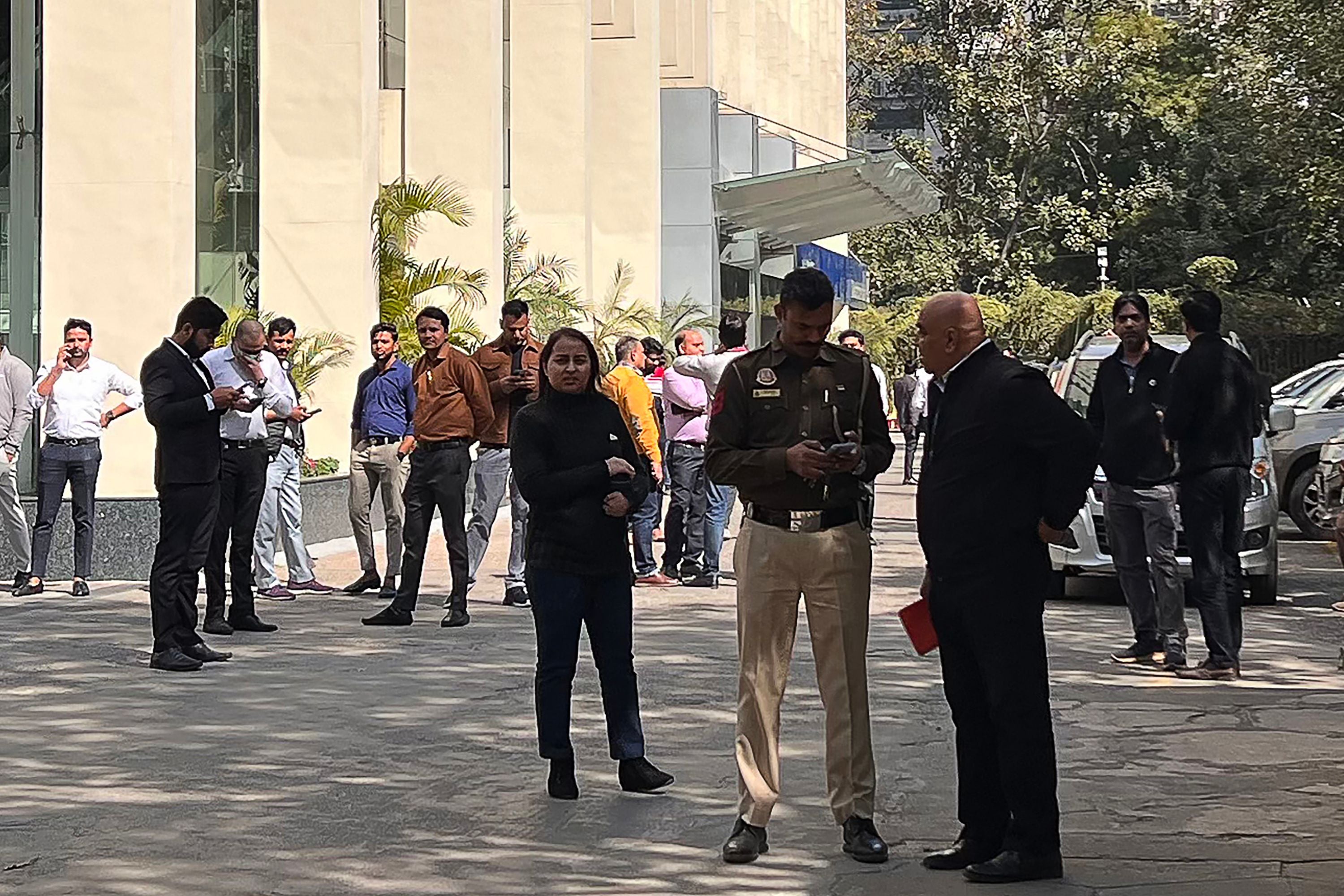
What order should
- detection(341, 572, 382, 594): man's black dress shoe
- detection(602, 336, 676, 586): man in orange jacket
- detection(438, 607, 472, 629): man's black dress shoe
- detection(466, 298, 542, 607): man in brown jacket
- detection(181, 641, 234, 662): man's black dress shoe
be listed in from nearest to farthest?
detection(181, 641, 234, 662): man's black dress shoe
detection(438, 607, 472, 629): man's black dress shoe
detection(466, 298, 542, 607): man in brown jacket
detection(602, 336, 676, 586): man in orange jacket
detection(341, 572, 382, 594): man's black dress shoe

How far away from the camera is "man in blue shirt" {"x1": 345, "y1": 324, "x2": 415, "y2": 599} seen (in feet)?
50.9

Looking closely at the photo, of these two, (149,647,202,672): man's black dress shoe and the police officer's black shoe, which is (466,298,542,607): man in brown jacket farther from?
the police officer's black shoe

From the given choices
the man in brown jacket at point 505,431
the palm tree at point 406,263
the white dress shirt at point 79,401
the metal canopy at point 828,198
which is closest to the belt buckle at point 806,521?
the man in brown jacket at point 505,431

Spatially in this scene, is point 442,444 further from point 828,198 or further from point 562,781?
point 828,198

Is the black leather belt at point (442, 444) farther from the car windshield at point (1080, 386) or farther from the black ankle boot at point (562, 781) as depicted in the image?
the black ankle boot at point (562, 781)

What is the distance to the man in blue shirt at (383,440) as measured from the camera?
1552 cm

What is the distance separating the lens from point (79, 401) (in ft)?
50.2

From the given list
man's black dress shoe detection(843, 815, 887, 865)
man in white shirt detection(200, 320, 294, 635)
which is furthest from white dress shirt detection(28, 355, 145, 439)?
man's black dress shoe detection(843, 815, 887, 865)

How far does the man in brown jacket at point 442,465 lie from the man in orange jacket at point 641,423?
37.5 inches

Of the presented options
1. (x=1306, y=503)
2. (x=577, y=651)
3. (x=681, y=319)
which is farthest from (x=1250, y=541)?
(x=681, y=319)

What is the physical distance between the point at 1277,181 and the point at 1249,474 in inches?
1992

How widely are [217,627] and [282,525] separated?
104 inches

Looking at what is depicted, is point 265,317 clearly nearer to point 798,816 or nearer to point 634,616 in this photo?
point 634,616

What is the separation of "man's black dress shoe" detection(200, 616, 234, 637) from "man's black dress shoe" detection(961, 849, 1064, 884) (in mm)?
7292
